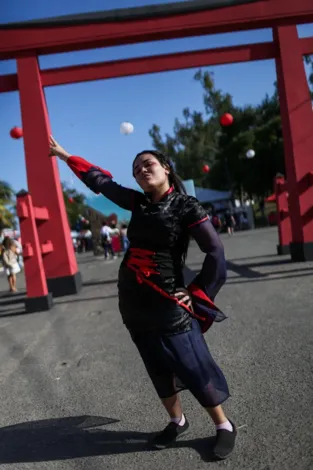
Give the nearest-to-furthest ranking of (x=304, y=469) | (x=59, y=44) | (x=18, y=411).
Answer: (x=304, y=469) < (x=18, y=411) < (x=59, y=44)

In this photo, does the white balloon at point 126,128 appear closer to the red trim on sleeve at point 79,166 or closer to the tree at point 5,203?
the red trim on sleeve at point 79,166

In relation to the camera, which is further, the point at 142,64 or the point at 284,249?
the point at 284,249

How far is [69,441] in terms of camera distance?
2820 millimetres

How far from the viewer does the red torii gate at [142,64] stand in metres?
8.69

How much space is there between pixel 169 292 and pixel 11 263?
10.1 metres

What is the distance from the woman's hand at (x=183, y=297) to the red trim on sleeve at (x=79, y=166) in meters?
0.82

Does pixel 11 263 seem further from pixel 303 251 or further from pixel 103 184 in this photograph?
pixel 103 184

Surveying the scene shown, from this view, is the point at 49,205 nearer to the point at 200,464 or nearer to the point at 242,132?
the point at 200,464

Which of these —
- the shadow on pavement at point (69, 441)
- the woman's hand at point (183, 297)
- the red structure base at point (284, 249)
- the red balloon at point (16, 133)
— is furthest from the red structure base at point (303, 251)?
the woman's hand at point (183, 297)

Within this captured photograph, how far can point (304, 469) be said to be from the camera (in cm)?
216

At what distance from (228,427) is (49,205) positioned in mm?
7318

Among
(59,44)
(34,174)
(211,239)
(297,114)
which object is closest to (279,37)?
(297,114)

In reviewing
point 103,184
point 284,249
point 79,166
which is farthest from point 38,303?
point 284,249

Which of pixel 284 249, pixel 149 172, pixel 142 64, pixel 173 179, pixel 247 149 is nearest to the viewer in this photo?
pixel 149 172
